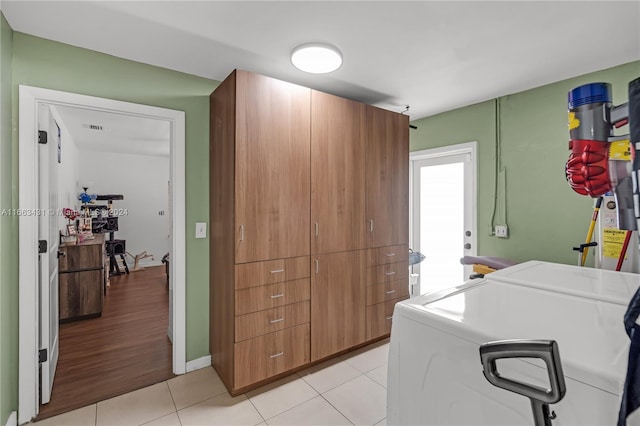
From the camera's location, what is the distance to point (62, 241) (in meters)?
3.71

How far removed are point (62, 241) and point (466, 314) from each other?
178 inches

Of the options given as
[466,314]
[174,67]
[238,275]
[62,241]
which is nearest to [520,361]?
[466,314]

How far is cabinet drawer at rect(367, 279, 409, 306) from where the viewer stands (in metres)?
2.92

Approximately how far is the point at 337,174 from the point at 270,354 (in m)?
1.53

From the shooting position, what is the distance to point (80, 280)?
3576mm

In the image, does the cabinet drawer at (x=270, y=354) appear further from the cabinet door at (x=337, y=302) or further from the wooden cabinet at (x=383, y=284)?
the wooden cabinet at (x=383, y=284)

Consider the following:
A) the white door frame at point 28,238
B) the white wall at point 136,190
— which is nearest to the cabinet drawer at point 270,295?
the white door frame at point 28,238

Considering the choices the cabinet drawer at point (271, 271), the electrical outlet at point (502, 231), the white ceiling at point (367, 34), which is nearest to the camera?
the white ceiling at point (367, 34)

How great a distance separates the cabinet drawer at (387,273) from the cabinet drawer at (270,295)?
0.71m

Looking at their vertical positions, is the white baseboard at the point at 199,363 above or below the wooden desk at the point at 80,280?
below

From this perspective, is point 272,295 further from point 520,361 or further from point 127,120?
point 127,120

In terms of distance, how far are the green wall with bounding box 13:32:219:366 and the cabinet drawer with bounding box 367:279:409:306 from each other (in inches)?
58.2

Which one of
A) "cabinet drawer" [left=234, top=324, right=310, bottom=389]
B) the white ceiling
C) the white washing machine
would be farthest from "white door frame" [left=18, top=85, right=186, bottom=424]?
the white washing machine

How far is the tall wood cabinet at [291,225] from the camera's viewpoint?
2.20 metres
